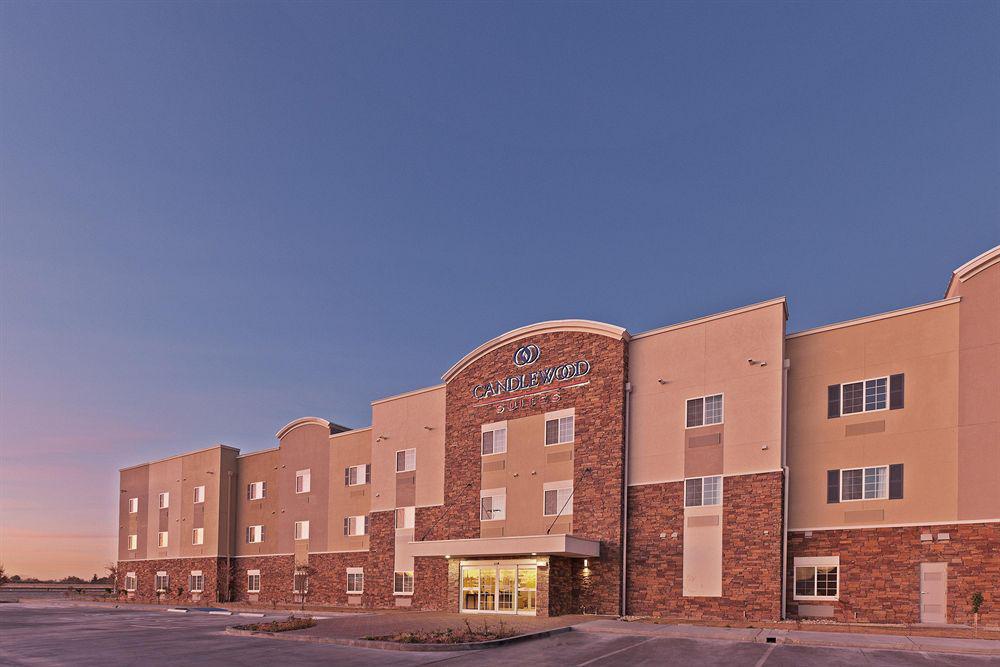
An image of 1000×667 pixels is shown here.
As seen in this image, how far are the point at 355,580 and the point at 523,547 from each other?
19.2 meters

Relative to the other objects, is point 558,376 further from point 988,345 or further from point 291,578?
point 291,578

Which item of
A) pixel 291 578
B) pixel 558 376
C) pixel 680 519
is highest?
pixel 558 376

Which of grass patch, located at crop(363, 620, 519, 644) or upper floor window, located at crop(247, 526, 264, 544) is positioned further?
upper floor window, located at crop(247, 526, 264, 544)

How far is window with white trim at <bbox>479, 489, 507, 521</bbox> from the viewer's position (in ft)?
123

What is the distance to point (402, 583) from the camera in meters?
42.5

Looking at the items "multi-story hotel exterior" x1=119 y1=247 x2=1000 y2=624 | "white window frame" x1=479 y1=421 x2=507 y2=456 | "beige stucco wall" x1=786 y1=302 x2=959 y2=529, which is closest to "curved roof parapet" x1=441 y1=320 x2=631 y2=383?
"multi-story hotel exterior" x1=119 y1=247 x2=1000 y2=624

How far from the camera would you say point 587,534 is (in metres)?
33.6

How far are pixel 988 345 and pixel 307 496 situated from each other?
42763 millimetres

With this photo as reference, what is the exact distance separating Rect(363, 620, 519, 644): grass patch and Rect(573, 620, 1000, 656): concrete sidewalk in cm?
343

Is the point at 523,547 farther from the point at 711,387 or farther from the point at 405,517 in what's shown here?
the point at 405,517

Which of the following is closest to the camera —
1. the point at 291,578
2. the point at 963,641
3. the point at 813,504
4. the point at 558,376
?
the point at 963,641

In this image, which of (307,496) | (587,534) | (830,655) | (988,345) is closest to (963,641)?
(830,655)

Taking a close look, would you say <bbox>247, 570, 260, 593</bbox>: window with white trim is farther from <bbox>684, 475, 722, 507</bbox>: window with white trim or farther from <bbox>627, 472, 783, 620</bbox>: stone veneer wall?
<bbox>684, 475, 722, 507</bbox>: window with white trim

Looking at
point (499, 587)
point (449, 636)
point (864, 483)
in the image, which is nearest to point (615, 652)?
point (449, 636)
